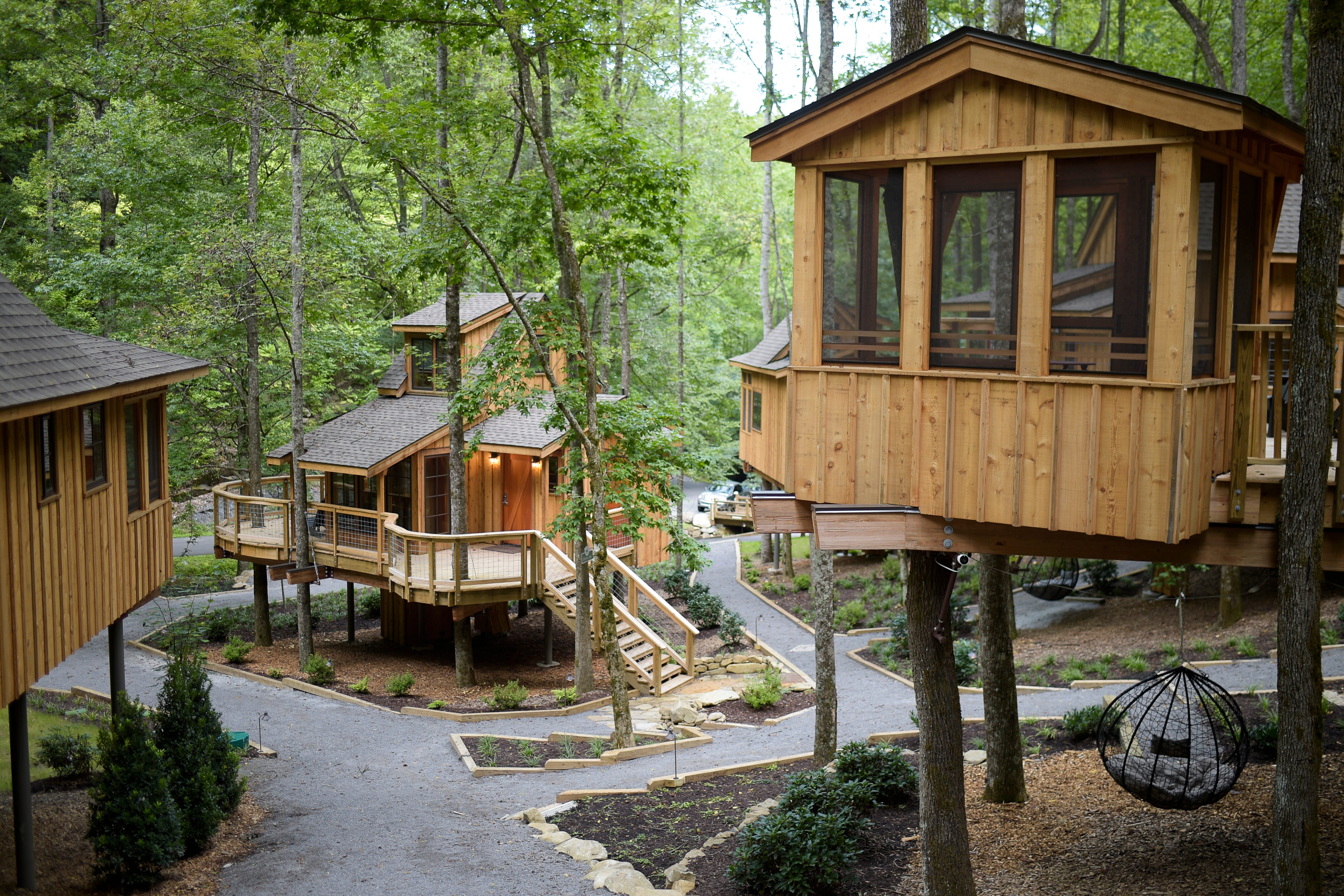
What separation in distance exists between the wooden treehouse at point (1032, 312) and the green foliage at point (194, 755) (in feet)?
25.6

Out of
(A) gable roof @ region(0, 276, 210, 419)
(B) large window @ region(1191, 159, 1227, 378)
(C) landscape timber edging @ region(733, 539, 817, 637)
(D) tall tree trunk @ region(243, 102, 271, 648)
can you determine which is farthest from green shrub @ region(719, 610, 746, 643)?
(B) large window @ region(1191, 159, 1227, 378)

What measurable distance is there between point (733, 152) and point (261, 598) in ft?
83.1

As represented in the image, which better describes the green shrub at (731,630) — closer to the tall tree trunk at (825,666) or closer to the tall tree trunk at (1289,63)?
the tall tree trunk at (825,666)

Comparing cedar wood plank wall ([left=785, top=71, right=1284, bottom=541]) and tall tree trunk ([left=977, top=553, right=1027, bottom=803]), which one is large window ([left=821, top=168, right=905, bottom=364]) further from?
tall tree trunk ([left=977, top=553, right=1027, bottom=803])

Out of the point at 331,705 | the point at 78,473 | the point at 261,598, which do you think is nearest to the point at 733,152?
the point at 261,598

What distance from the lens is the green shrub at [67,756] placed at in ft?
42.5

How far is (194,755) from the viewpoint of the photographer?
10930 millimetres

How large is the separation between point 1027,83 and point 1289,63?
688 inches

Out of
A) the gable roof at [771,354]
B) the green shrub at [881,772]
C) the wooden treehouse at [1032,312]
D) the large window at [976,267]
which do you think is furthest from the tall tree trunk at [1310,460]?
the gable roof at [771,354]

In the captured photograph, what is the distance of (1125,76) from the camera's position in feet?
19.2

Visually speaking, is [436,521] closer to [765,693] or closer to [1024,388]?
[765,693]

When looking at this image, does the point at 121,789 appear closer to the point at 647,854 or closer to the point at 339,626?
the point at 647,854

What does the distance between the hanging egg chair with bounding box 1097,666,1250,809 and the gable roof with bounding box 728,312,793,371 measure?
28.4 feet

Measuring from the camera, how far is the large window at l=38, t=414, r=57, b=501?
8.82 meters
